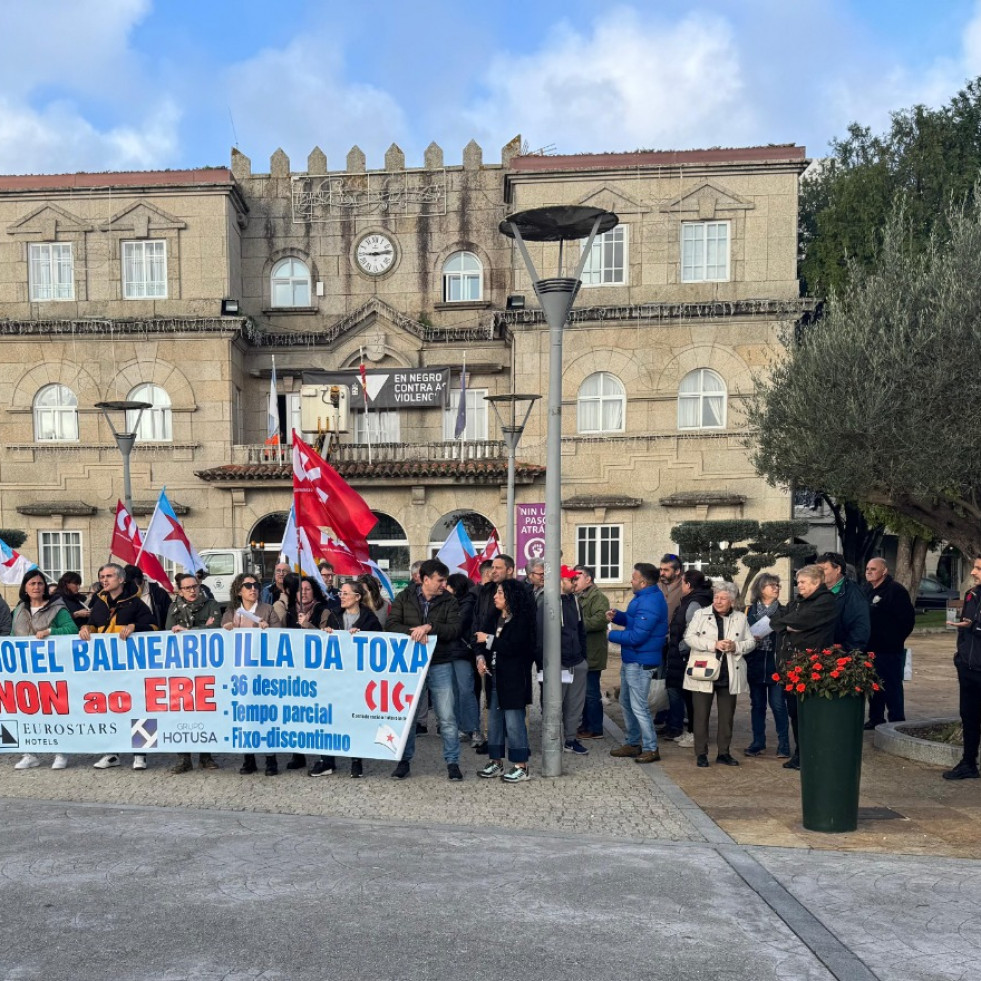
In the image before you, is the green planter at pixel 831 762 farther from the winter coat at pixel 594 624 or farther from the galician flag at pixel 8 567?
the galician flag at pixel 8 567

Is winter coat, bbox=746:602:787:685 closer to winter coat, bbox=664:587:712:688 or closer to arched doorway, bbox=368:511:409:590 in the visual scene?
winter coat, bbox=664:587:712:688

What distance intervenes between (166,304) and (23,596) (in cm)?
1968

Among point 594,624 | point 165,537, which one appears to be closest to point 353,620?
point 594,624

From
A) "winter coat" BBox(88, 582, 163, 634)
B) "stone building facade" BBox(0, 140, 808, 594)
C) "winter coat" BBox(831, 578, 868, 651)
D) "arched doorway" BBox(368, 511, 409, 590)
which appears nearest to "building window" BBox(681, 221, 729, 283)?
"stone building facade" BBox(0, 140, 808, 594)

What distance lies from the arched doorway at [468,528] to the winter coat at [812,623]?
63.4 feet

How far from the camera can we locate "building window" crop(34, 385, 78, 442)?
27.9 meters

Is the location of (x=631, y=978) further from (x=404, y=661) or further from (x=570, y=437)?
(x=570, y=437)

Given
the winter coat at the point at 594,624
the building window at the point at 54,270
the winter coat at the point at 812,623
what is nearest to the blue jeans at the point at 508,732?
the winter coat at the point at 594,624

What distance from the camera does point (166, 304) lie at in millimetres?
27922

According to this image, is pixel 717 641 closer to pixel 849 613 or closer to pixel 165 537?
pixel 849 613

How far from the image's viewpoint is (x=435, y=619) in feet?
29.2

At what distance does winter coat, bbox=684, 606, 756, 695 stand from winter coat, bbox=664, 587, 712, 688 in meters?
0.47

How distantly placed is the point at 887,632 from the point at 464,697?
4.78m

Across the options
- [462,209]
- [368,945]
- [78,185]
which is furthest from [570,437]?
[368,945]
